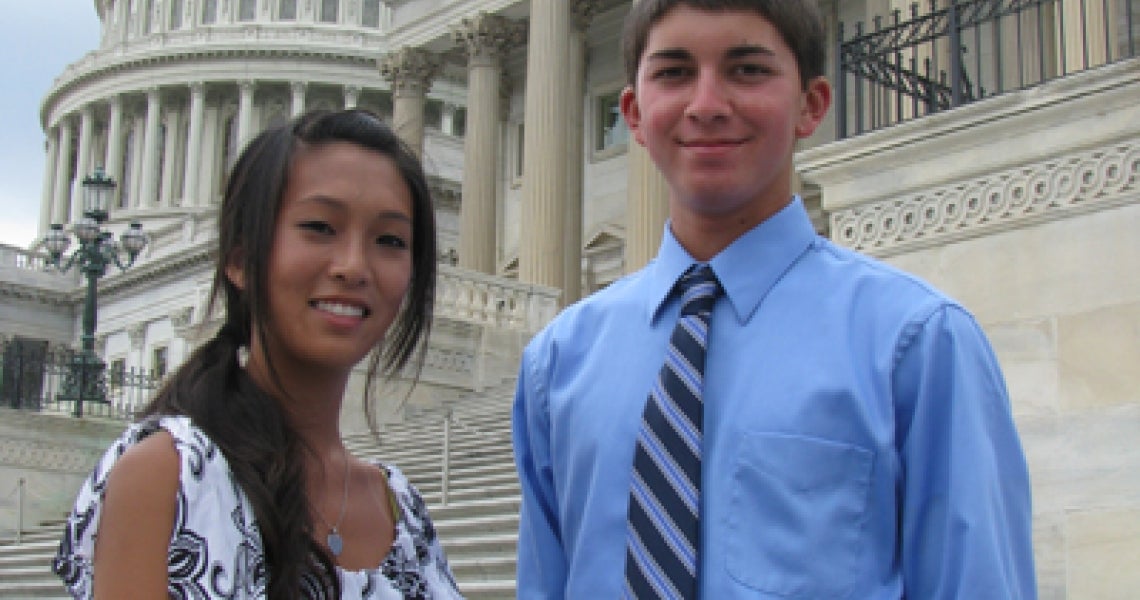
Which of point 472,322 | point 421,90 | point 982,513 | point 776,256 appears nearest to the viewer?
point 982,513

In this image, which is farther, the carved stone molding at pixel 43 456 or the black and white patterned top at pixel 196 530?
the carved stone molding at pixel 43 456

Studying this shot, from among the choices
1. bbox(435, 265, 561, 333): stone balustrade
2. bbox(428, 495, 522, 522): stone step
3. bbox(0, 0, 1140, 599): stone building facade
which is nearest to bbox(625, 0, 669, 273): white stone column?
bbox(0, 0, 1140, 599): stone building facade

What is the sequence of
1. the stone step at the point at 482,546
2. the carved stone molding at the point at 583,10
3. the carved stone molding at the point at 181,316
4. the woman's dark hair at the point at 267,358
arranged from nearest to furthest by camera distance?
1. the woman's dark hair at the point at 267,358
2. the stone step at the point at 482,546
3. the carved stone molding at the point at 583,10
4. the carved stone molding at the point at 181,316

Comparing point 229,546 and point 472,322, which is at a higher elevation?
point 472,322

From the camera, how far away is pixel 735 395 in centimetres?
255

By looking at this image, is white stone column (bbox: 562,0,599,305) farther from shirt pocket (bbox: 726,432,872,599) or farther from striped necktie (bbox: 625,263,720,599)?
shirt pocket (bbox: 726,432,872,599)

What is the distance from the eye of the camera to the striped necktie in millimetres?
2482

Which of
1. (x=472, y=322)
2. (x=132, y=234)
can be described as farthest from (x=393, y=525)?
(x=132, y=234)

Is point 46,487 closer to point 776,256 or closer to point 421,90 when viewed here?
point 421,90

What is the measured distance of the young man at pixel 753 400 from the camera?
238 cm

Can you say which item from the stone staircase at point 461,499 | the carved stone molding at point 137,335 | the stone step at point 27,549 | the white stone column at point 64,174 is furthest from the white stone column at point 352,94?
the stone step at point 27,549

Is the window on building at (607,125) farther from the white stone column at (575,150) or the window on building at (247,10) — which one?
the window on building at (247,10)

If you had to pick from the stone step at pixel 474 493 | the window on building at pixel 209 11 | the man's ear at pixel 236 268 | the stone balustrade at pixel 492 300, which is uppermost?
the window on building at pixel 209 11

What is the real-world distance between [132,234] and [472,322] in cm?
698
